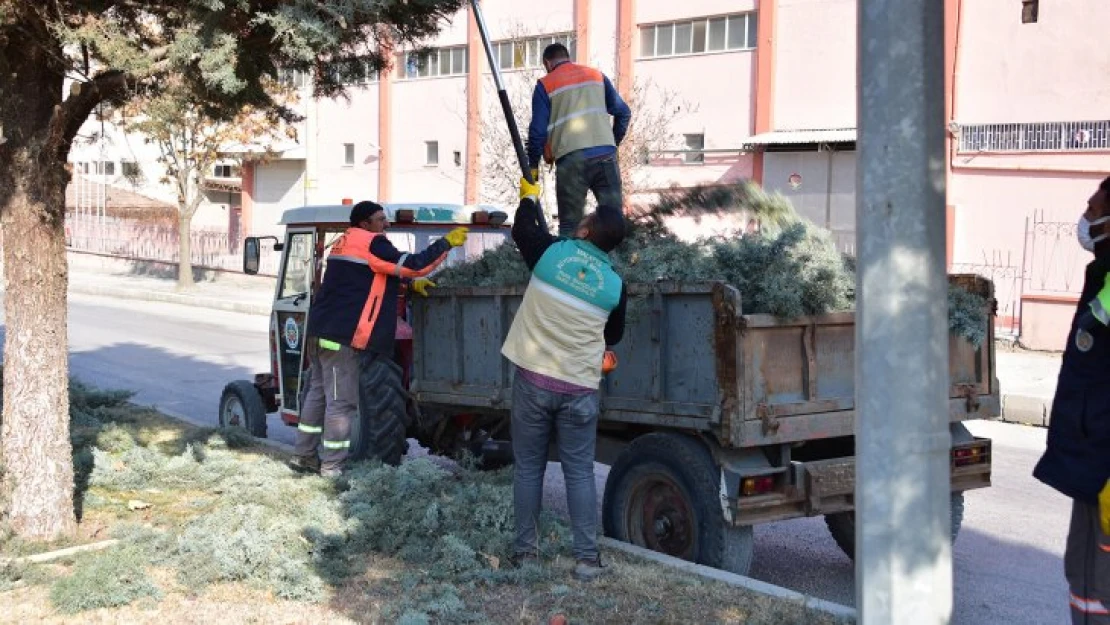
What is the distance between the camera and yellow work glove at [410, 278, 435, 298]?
7.81 m

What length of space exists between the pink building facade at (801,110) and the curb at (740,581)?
28.2ft

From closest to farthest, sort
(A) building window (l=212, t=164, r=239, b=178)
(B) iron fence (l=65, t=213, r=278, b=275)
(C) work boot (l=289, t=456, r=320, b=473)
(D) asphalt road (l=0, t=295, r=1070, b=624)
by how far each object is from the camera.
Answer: (D) asphalt road (l=0, t=295, r=1070, b=624) < (C) work boot (l=289, t=456, r=320, b=473) < (B) iron fence (l=65, t=213, r=278, b=275) < (A) building window (l=212, t=164, r=239, b=178)

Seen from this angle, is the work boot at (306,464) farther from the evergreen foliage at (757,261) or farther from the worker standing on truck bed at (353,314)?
the evergreen foliage at (757,261)

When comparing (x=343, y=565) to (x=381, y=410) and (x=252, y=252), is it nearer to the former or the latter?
(x=381, y=410)

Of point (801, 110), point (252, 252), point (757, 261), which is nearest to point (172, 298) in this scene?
point (801, 110)

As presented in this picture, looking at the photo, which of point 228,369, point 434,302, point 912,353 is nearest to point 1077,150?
point 228,369

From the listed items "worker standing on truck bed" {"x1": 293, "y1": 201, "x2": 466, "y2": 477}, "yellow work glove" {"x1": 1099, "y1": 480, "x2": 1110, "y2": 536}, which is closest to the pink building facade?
"worker standing on truck bed" {"x1": 293, "y1": 201, "x2": 466, "y2": 477}

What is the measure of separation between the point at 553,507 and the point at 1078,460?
4627mm

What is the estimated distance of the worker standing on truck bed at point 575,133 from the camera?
7262 millimetres

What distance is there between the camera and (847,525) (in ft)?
22.6

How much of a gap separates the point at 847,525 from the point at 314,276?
171 inches

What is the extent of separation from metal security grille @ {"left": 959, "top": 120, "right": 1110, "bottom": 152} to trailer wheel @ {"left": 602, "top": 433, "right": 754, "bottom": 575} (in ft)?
52.7

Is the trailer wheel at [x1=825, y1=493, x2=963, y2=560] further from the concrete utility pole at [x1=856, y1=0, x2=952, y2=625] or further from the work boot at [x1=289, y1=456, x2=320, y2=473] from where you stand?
the concrete utility pole at [x1=856, y1=0, x2=952, y2=625]

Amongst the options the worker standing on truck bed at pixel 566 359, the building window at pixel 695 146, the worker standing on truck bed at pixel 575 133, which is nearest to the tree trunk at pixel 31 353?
the worker standing on truck bed at pixel 566 359
